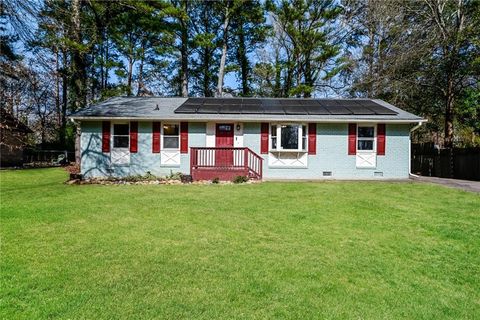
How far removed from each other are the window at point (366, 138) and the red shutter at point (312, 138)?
1.86 metres

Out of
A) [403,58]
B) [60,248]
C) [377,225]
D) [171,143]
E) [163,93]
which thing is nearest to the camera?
[60,248]

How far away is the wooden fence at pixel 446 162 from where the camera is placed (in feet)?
43.7

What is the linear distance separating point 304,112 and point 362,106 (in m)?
2.97

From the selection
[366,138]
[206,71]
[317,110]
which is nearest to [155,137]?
[317,110]

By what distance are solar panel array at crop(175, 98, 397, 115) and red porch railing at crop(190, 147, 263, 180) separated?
7.14 feet

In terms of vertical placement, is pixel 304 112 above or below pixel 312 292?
above

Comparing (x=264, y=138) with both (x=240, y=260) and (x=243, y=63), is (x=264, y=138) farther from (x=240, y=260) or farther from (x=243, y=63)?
(x=243, y=63)

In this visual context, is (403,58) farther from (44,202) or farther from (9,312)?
(9,312)

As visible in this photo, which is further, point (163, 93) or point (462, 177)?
point (163, 93)

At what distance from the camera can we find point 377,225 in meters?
5.68

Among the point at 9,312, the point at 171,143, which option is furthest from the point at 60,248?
the point at 171,143

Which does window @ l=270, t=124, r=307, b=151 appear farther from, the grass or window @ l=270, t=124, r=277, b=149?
the grass

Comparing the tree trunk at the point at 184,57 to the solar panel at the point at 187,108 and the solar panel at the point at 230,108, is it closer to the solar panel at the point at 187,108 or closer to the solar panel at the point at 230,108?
the solar panel at the point at 187,108

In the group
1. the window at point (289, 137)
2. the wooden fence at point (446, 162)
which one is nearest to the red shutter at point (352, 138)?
the window at point (289, 137)
